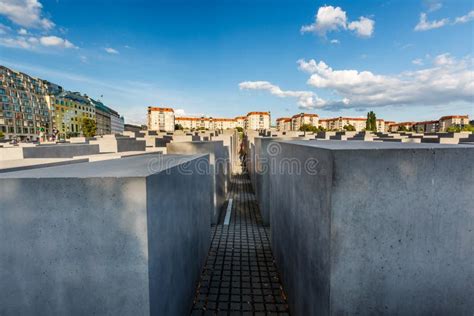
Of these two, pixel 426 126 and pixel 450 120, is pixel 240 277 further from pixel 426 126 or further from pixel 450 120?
pixel 426 126

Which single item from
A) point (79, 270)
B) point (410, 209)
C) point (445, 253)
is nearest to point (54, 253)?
point (79, 270)

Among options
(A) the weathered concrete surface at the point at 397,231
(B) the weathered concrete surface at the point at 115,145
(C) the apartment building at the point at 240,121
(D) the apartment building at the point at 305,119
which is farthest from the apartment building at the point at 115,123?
(A) the weathered concrete surface at the point at 397,231

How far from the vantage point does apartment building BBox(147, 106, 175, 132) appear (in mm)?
128375

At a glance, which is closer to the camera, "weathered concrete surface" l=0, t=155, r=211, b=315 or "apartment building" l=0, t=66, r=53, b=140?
"weathered concrete surface" l=0, t=155, r=211, b=315

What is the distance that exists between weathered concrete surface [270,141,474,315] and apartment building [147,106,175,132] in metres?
132

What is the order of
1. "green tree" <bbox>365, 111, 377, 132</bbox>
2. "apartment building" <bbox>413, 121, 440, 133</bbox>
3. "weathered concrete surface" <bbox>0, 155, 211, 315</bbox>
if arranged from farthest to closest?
"apartment building" <bbox>413, 121, 440, 133</bbox>, "green tree" <bbox>365, 111, 377, 132</bbox>, "weathered concrete surface" <bbox>0, 155, 211, 315</bbox>

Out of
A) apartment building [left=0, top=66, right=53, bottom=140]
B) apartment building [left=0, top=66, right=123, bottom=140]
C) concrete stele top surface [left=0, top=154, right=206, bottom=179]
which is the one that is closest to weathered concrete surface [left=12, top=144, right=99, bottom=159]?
concrete stele top surface [left=0, top=154, right=206, bottom=179]

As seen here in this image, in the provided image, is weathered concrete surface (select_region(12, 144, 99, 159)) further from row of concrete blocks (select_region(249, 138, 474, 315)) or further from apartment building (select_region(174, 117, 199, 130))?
apartment building (select_region(174, 117, 199, 130))

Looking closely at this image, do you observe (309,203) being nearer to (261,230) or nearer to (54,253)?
(54,253)

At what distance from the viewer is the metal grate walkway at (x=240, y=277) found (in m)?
4.14

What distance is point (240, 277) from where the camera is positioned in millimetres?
5023

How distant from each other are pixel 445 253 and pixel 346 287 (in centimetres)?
115

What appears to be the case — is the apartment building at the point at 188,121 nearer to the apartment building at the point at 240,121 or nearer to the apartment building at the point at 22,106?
the apartment building at the point at 240,121

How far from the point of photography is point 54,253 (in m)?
2.37
